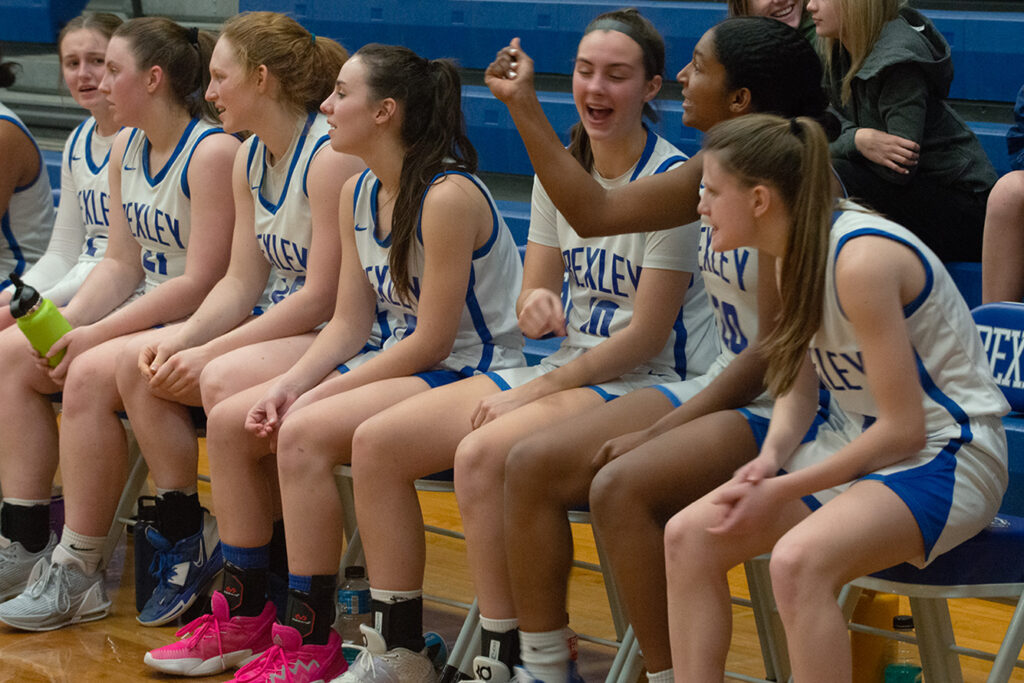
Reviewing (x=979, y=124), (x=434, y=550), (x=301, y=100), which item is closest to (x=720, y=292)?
(x=301, y=100)

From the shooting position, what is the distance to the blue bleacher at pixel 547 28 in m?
3.29

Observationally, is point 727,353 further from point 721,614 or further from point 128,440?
point 128,440

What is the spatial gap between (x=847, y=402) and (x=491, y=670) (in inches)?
27.8

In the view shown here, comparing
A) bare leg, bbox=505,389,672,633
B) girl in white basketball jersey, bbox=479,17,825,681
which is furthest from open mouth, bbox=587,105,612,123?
bare leg, bbox=505,389,672,633

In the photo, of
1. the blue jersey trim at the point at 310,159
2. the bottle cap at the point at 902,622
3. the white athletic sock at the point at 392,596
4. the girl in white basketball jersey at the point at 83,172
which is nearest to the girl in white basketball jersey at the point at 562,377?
the white athletic sock at the point at 392,596

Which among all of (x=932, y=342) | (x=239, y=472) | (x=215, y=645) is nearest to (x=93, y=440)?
(x=239, y=472)

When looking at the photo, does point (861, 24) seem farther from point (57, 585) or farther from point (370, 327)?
point (57, 585)

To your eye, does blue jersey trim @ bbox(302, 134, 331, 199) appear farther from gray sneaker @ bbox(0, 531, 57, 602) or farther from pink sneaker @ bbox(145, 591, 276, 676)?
gray sneaker @ bbox(0, 531, 57, 602)

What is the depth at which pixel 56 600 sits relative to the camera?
8.69 feet

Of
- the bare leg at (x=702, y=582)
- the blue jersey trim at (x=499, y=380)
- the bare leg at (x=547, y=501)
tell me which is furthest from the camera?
the blue jersey trim at (x=499, y=380)

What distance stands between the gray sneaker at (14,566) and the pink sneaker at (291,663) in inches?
30.1

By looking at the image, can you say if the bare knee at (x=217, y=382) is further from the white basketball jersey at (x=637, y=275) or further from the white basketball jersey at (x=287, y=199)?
the white basketball jersey at (x=637, y=275)

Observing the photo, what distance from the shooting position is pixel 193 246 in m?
2.83

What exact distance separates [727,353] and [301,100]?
1.14 metres
